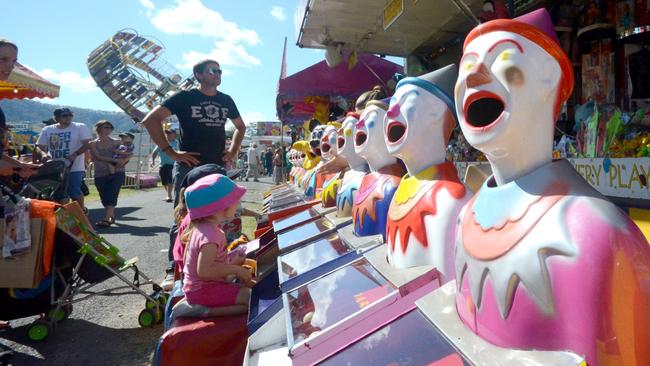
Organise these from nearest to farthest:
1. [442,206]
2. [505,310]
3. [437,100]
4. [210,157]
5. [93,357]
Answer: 1. [505,310]
2. [442,206]
3. [437,100]
4. [93,357]
5. [210,157]

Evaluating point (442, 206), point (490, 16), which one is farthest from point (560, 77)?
point (490, 16)

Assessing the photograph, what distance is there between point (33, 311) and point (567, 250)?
293cm

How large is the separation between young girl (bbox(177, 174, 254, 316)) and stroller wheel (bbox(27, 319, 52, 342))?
1206 millimetres

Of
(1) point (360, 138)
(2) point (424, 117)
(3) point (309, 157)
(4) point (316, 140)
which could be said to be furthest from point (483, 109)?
(3) point (309, 157)

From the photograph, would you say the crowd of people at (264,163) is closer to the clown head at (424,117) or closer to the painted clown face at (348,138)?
the painted clown face at (348,138)

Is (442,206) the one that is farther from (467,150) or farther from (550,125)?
(467,150)

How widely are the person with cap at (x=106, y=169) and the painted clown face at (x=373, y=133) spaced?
16.3ft

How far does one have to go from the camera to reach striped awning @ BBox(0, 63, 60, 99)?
5.85 meters

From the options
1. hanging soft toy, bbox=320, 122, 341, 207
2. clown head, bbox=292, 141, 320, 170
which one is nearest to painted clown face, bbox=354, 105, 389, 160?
hanging soft toy, bbox=320, 122, 341, 207

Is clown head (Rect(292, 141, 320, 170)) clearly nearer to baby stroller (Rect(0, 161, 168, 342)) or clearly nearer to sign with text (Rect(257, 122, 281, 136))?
baby stroller (Rect(0, 161, 168, 342))

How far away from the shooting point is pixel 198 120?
3076mm

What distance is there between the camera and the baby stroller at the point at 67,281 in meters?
2.57

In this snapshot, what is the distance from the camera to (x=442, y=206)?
4.95ft

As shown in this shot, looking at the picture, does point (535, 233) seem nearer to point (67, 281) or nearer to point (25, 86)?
point (67, 281)
